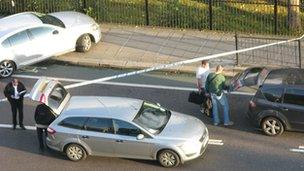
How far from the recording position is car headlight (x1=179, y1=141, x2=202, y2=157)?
581 inches

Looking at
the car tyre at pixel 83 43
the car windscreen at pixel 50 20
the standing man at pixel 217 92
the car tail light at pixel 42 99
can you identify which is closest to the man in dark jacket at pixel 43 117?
the car tail light at pixel 42 99

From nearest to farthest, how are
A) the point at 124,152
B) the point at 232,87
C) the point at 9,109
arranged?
the point at 124,152 < the point at 232,87 < the point at 9,109

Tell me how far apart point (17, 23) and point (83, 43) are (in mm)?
2165

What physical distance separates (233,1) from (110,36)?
446 centimetres

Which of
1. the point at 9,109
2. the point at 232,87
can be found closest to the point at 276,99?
the point at 232,87

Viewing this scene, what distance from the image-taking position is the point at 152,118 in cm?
Result: 1545

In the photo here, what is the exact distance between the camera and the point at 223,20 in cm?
2378

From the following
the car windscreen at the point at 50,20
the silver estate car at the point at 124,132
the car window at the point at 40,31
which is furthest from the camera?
the car windscreen at the point at 50,20

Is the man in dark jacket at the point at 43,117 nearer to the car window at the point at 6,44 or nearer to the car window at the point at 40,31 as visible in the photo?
the car window at the point at 6,44

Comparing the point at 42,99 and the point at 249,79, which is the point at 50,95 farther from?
the point at 249,79

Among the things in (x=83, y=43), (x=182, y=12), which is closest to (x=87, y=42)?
(x=83, y=43)

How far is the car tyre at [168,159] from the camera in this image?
1486 cm

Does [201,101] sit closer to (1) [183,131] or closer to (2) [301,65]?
(1) [183,131]

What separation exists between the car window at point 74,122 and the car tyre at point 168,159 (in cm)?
186
